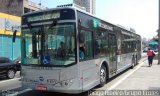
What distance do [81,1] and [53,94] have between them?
826 cm

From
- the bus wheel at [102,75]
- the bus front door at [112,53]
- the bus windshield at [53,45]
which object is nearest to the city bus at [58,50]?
the bus windshield at [53,45]

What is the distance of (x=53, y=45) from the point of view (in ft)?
29.4

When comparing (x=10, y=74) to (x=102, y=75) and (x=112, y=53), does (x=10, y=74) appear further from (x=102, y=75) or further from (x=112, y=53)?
(x=102, y=75)

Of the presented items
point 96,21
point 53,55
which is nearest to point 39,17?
point 53,55

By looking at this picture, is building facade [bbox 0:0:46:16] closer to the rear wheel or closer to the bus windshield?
the rear wheel

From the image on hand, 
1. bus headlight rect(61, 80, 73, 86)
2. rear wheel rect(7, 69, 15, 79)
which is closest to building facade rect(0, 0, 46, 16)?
rear wheel rect(7, 69, 15, 79)

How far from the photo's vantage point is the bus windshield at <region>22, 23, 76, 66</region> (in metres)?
8.83

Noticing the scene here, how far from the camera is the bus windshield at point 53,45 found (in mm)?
8828

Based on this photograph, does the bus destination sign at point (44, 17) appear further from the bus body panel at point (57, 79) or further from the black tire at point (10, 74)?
the black tire at point (10, 74)

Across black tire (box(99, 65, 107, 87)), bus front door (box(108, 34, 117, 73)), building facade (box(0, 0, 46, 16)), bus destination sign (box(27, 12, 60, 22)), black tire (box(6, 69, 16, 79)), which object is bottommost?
black tire (box(6, 69, 16, 79))

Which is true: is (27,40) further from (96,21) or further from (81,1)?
(81,1)

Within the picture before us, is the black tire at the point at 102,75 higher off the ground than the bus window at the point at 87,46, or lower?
lower

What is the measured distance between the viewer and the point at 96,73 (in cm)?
1072

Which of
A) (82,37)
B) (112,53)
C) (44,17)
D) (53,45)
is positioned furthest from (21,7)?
(53,45)
